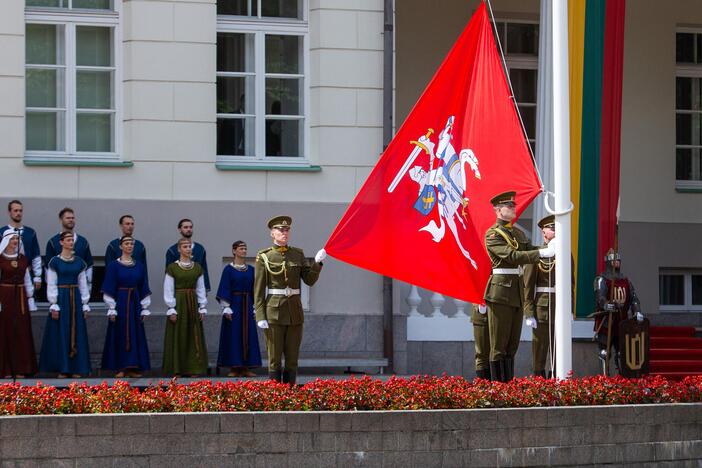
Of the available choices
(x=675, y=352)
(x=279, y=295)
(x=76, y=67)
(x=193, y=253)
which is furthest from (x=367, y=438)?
(x=675, y=352)

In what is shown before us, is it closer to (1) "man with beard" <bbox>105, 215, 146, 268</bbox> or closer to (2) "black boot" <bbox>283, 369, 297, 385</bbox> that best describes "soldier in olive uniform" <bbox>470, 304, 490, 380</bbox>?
(2) "black boot" <bbox>283, 369, 297, 385</bbox>

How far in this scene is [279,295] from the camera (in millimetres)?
14016

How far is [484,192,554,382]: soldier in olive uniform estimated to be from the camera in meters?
13.5

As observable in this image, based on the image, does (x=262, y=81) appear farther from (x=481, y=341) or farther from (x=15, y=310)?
(x=481, y=341)

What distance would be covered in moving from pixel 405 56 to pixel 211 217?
4.48 meters

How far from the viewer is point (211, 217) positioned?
17594 millimetres

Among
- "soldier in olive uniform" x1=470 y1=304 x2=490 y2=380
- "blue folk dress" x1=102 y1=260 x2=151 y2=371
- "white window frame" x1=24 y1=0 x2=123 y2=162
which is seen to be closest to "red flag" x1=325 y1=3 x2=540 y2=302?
"soldier in olive uniform" x1=470 y1=304 x2=490 y2=380

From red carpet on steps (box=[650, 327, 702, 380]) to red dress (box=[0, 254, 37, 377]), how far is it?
23.3 feet

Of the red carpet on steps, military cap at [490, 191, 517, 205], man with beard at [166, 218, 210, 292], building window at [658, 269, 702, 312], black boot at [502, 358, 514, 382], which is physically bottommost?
the red carpet on steps

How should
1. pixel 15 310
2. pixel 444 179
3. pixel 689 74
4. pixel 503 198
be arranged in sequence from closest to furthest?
pixel 444 179 < pixel 503 198 < pixel 15 310 < pixel 689 74

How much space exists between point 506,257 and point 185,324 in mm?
4658

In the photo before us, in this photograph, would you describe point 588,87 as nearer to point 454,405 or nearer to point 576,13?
point 576,13

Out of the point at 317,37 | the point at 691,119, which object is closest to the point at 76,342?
the point at 317,37

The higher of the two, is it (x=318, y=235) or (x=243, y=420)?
(x=318, y=235)
